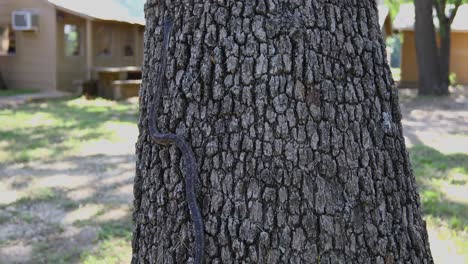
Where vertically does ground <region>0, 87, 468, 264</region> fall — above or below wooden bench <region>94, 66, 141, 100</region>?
below

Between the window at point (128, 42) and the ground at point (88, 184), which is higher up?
the window at point (128, 42)

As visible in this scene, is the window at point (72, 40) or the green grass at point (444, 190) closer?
the green grass at point (444, 190)

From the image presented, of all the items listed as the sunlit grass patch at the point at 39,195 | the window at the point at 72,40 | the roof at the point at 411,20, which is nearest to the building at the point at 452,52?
the roof at the point at 411,20

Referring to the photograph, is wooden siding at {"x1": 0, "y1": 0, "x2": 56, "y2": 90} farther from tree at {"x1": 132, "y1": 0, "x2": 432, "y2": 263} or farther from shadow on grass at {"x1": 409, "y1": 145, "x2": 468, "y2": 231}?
tree at {"x1": 132, "y1": 0, "x2": 432, "y2": 263}

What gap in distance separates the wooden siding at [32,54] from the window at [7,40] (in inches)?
8.0

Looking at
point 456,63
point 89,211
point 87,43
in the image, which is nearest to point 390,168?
point 89,211

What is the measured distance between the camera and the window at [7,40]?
19.3 m

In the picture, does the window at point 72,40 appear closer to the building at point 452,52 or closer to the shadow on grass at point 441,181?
the shadow on grass at point 441,181

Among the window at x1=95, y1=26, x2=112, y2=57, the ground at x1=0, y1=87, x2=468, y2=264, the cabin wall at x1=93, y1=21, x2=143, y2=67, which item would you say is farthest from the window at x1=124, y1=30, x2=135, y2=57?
→ the ground at x1=0, y1=87, x2=468, y2=264

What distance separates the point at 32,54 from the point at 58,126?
7555mm

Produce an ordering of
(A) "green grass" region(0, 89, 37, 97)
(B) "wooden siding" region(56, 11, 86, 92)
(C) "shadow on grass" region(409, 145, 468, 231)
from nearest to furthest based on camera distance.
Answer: (C) "shadow on grass" region(409, 145, 468, 231), (A) "green grass" region(0, 89, 37, 97), (B) "wooden siding" region(56, 11, 86, 92)

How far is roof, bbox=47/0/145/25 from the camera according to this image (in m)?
17.4

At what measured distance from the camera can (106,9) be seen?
1839 cm

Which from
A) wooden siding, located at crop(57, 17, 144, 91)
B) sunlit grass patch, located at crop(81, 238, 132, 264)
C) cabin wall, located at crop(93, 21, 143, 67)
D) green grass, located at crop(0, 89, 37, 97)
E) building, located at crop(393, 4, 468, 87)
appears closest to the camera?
sunlit grass patch, located at crop(81, 238, 132, 264)
